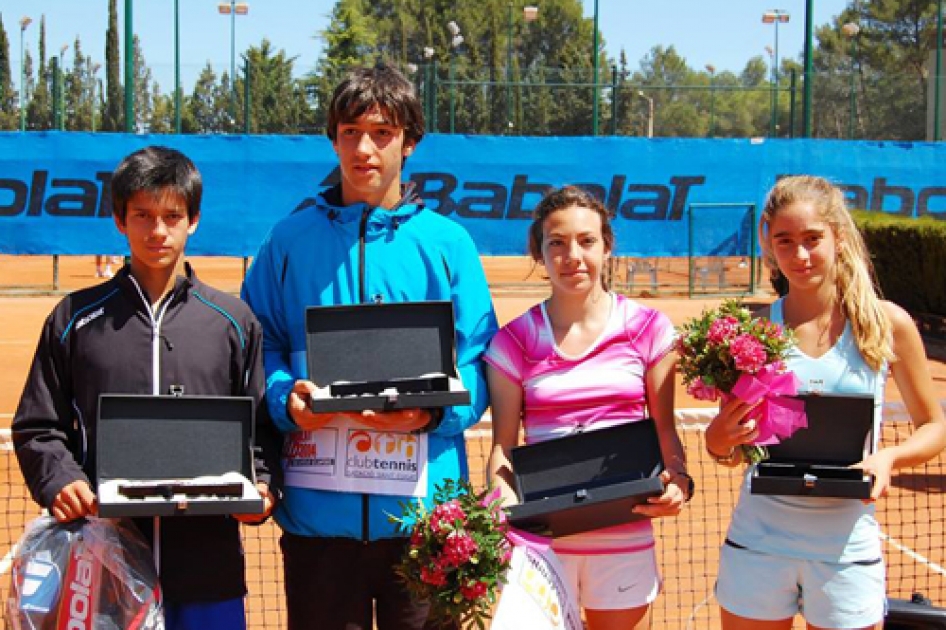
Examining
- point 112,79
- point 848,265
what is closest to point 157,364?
point 848,265

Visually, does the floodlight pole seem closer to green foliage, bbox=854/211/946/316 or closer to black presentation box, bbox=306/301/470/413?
green foliage, bbox=854/211/946/316

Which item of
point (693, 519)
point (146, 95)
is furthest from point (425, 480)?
point (146, 95)

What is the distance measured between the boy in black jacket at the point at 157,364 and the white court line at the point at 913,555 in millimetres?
3837

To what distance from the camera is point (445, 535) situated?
107 inches

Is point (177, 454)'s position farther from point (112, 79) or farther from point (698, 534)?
point (112, 79)

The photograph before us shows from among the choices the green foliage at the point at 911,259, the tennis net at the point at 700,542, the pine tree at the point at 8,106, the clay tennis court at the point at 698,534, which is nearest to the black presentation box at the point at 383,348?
the clay tennis court at the point at 698,534

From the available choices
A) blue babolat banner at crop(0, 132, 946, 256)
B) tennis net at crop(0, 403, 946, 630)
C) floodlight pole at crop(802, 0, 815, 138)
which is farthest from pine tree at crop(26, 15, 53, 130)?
tennis net at crop(0, 403, 946, 630)

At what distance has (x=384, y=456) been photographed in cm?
301

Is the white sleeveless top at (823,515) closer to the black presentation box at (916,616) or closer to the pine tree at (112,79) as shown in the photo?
the black presentation box at (916,616)

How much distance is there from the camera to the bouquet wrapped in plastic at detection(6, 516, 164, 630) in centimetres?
278

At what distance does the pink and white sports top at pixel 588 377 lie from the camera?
10.0 feet

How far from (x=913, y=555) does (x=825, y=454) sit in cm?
326

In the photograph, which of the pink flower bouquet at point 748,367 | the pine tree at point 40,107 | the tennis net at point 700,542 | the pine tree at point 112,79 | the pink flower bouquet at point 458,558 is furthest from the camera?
the pine tree at point 112,79

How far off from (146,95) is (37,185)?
31.1m
